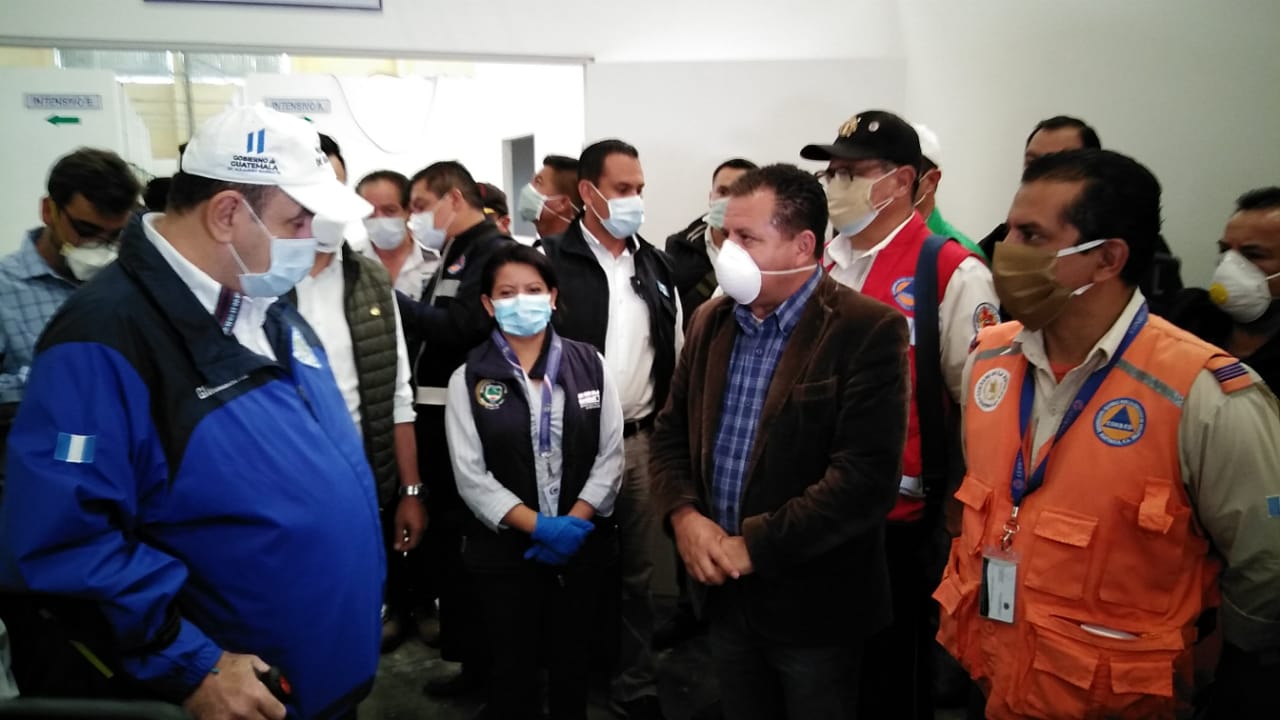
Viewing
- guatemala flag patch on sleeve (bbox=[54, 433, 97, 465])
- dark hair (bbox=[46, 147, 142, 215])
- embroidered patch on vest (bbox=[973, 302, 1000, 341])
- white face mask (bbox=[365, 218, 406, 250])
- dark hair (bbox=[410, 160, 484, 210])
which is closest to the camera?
guatemala flag patch on sleeve (bbox=[54, 433, 97, 465])

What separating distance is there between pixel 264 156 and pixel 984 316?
172 centimetres

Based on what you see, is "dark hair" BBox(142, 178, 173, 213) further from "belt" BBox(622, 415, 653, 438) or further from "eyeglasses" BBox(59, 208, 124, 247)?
"belt" BBox(622, 415, 653, 438)

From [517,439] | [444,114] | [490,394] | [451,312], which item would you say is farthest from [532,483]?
[444,114]

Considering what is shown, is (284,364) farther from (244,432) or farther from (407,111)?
(407,111)

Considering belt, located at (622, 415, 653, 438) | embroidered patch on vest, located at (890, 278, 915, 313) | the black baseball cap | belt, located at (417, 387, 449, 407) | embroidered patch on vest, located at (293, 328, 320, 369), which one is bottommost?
belt, located at (622, 415, 653, 438)

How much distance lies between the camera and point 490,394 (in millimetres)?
2172

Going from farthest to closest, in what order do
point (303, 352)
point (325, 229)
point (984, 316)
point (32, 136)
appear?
point (32, 136) → point (984, 316) → point (303, 352) → point (325, 229)

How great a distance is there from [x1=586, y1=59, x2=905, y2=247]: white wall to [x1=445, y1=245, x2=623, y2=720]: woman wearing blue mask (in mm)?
2051

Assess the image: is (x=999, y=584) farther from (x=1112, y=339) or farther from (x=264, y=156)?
(x=264, y=156)

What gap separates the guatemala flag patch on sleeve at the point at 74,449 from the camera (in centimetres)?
110

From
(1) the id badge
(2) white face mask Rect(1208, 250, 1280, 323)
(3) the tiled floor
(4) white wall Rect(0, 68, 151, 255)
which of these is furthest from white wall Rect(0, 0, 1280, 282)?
(3) the tiled floor

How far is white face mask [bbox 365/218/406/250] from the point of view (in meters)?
3.18

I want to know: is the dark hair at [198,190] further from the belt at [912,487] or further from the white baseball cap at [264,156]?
the belt at [912,487]

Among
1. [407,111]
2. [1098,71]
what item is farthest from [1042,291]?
[407,111]
